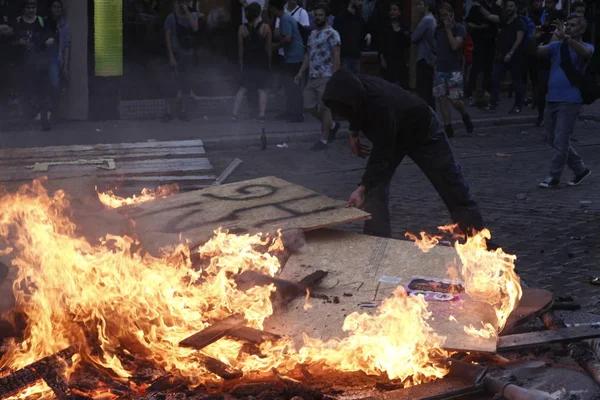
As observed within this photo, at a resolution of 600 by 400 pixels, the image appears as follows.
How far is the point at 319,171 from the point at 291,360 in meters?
6.97

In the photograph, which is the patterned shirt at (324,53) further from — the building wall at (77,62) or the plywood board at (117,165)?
the building wall at (77,62)

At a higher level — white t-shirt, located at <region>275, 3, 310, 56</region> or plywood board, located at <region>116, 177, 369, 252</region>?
white t-shirt, located at <region>275, 3, 310, 56</region>

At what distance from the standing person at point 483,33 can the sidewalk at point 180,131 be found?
4.98ft

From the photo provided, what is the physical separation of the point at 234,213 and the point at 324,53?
7089mm

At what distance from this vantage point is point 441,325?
5184mm

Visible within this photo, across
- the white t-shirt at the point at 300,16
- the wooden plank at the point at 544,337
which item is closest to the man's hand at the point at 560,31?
the wooden plank at the point at 544,337

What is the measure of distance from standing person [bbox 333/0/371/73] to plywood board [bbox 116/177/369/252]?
8.11 metres

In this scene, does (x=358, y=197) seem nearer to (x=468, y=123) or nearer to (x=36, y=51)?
(x=468, y=123)

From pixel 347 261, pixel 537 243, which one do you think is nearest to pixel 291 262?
pixel 347 261

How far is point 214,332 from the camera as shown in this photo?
499 centimetres

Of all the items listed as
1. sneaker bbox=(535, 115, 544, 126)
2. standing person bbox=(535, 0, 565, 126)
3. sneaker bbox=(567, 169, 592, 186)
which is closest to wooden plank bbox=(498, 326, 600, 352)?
sneaker bbox=(567, 169, 592, 186)

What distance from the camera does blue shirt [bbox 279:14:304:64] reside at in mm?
15359

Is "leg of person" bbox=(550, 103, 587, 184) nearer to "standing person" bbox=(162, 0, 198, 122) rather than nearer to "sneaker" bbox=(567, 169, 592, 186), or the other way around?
"sneaker" bbox=(567, 169, 592, 186)

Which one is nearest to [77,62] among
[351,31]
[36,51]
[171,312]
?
[36,51]
